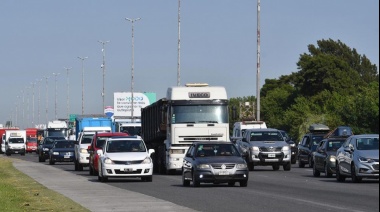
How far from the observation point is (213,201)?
92.5 ft

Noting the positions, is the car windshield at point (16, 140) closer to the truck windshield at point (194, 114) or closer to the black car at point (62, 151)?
the black car at point (62, 151)

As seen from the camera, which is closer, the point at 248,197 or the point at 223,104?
the point at 248,197

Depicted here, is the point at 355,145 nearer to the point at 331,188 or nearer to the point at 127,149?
the point at 331,188

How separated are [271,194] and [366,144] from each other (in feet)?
21.6

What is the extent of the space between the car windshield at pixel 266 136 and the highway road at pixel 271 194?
10356mm

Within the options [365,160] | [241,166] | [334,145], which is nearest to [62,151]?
[334,145]

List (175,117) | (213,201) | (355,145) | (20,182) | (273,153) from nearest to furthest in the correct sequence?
(213,201) → (355,145) → (20,182) → (175,117) → (273,153)

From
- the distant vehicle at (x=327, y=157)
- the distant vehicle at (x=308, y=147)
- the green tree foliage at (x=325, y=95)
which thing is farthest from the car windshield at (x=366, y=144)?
the green tree foliage at (x=325, y=95)

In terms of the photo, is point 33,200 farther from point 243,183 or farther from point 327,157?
point 327,157

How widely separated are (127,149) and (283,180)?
562 cm

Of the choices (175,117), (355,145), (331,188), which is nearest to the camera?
(331,188)

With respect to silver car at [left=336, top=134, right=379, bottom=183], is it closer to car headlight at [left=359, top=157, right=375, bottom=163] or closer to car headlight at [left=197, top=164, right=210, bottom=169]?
car headlight at [left=359, top=157, right=375, bottom=163]

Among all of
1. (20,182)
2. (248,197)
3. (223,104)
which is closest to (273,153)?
(223,104)

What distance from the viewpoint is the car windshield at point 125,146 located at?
136 ft
